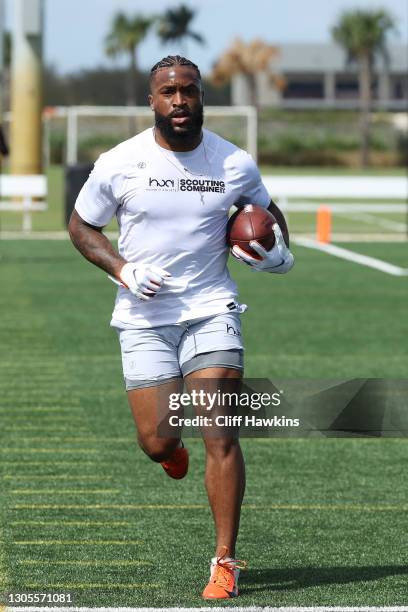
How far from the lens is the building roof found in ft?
470

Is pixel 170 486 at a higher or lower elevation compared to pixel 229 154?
lower

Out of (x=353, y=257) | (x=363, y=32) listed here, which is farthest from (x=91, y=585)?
(x=363, y=32)

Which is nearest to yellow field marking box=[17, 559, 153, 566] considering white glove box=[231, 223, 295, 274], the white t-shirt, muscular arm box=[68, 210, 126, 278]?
the white t-shirt

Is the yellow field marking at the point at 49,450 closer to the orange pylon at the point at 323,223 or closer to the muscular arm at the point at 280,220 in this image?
the muscular arm at the point at 280,220

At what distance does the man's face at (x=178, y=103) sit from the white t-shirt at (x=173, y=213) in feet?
0.37


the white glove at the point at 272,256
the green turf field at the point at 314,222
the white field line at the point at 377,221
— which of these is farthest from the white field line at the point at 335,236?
the white glove at the point at 272,256

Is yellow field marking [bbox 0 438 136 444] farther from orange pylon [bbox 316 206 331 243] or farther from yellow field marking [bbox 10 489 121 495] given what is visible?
orange pylon [bbox 316 206 331 243]

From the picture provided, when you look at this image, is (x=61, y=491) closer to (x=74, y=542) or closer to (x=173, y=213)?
(x=74, y=542)

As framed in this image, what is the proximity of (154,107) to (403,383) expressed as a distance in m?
1.51

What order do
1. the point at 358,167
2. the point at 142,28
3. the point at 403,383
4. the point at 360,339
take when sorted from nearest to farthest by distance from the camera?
the point at 403,383, the point at 360,339, the point at 358,167, the point at 142,28

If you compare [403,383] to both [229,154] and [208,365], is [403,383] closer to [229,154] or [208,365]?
[208,365]

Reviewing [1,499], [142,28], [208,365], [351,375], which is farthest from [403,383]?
[142,28]

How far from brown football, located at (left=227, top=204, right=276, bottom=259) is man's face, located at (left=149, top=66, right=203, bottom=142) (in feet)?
1.23

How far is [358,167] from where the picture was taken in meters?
83.7
